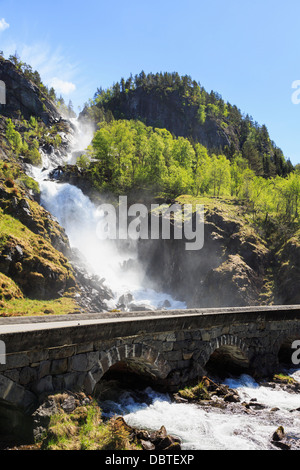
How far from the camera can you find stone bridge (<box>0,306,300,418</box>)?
6207 mm

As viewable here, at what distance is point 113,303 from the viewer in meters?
29.7

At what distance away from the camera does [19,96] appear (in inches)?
3349

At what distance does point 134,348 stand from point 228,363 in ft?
21.8

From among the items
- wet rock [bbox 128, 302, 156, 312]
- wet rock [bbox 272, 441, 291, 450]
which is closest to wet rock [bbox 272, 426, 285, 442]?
wet rock [bbox 272, 441, 291, 450]

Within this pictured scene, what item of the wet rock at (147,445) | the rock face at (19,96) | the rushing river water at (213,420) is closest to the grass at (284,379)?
the rushing river water at (213,420)

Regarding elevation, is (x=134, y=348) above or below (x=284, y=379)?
above

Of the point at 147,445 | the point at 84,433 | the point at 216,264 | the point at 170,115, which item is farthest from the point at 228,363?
the point at 170,115

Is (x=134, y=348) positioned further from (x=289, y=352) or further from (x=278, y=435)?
(x=289, y=352)

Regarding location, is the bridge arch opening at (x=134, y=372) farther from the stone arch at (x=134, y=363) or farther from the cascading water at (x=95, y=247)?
the cascading water at (x=95, y=247)

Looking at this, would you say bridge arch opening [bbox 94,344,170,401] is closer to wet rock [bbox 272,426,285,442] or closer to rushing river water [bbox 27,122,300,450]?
rushing river water [bbox 27,122,300,450]

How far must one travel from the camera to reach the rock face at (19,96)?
3268 inches

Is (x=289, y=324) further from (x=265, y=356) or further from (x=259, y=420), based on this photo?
(x=259, y=420)

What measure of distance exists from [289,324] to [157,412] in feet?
29.5
